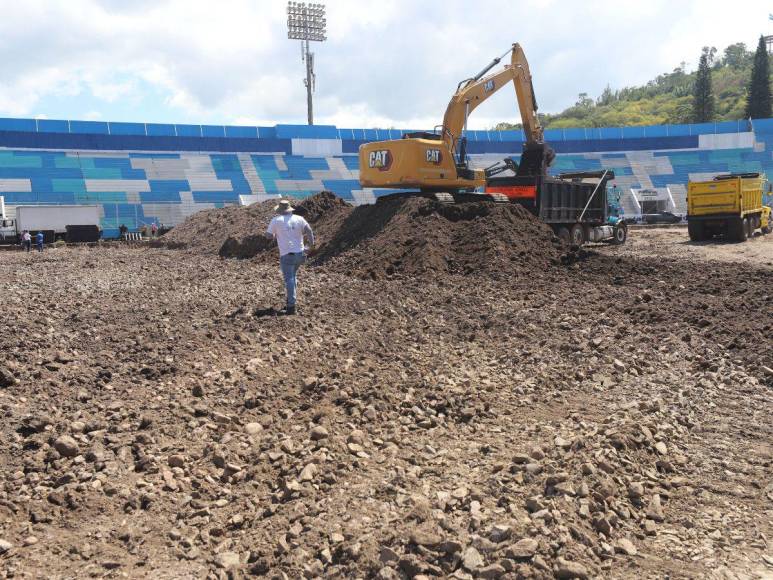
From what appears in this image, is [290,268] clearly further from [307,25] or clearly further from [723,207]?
[307,25]

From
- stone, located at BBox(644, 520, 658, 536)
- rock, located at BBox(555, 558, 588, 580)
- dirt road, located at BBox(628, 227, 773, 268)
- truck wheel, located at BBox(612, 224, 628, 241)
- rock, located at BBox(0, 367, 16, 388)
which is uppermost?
truck wheel, located at BBox(612, 224, 628, 241)

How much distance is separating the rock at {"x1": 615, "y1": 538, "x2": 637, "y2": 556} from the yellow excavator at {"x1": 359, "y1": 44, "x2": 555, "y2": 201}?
42.5 feet

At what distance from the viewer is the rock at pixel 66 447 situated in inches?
175

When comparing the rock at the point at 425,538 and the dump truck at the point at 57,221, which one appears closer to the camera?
the rock at the point at 425,538

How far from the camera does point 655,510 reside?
3801mm

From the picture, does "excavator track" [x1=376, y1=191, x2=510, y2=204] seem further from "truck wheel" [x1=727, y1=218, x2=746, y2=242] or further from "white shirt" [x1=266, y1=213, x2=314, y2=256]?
"truck wheel" [x1=727, y1=218, x2=746, y2=242]

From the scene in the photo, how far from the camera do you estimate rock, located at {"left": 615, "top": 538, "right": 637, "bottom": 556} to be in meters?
3.40

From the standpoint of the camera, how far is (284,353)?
684 centimetres

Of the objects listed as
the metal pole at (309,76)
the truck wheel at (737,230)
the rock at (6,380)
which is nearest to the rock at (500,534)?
the rock at (6,380)

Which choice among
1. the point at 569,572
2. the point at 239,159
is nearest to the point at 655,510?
the point at 569,572

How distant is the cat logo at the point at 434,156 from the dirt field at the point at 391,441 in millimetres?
7537

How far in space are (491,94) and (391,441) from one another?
14885 millimetres

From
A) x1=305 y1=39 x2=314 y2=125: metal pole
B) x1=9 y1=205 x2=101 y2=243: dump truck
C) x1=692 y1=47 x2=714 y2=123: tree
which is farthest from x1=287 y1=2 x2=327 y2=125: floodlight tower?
x1=692 y1=47 x2=714 y2=123: tree

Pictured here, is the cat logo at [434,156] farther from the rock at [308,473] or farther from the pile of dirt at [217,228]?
the rock at [308,473]
